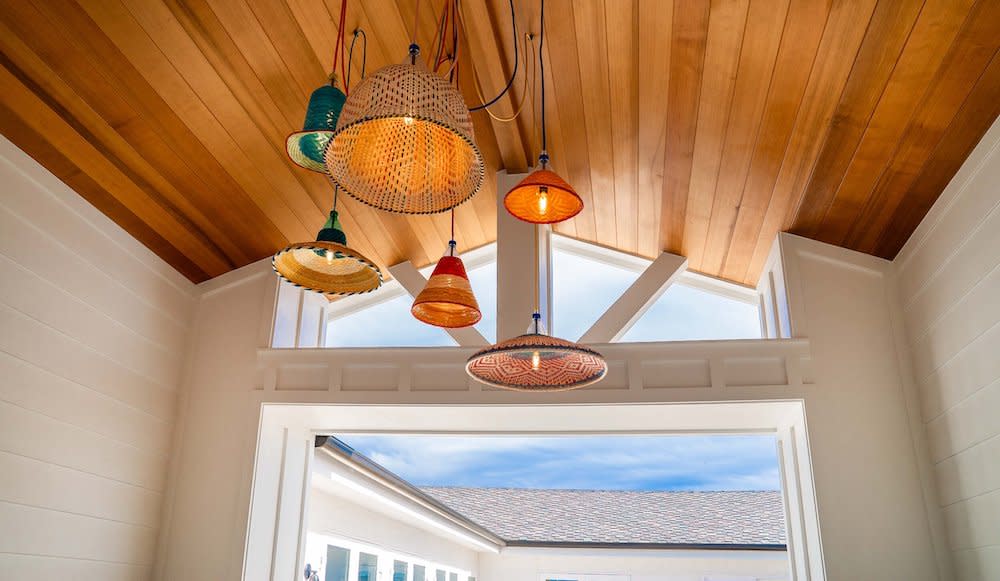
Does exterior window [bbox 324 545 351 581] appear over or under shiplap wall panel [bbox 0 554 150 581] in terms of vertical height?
over

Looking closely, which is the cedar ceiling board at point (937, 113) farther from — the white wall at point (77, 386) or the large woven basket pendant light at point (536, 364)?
the white wall at point (77, 386)

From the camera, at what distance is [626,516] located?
41.9 feet

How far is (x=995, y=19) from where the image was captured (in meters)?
2.81

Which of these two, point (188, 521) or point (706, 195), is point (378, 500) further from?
point (706, 195)

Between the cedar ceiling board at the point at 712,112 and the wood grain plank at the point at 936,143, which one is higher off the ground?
the cedar ceiling board at the point at 712,112

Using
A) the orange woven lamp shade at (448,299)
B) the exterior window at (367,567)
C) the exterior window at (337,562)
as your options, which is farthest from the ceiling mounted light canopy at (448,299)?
the exterior window at (367,567)

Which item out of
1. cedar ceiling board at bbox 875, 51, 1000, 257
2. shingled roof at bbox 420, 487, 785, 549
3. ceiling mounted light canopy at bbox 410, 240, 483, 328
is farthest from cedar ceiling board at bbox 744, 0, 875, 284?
shingled roof at bbox 420, 487, 785, 549

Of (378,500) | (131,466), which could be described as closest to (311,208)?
(131,466)

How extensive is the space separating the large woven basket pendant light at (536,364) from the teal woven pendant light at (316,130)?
0.91 m

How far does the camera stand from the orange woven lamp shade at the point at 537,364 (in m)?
2.83

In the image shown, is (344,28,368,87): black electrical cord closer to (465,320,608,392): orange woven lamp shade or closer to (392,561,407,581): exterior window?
(465,320,608,392): orange woven lamp shade

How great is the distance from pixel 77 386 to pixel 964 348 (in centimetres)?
429

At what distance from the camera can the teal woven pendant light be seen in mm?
2605

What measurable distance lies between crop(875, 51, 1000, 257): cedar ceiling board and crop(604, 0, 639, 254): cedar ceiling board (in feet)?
4.78
